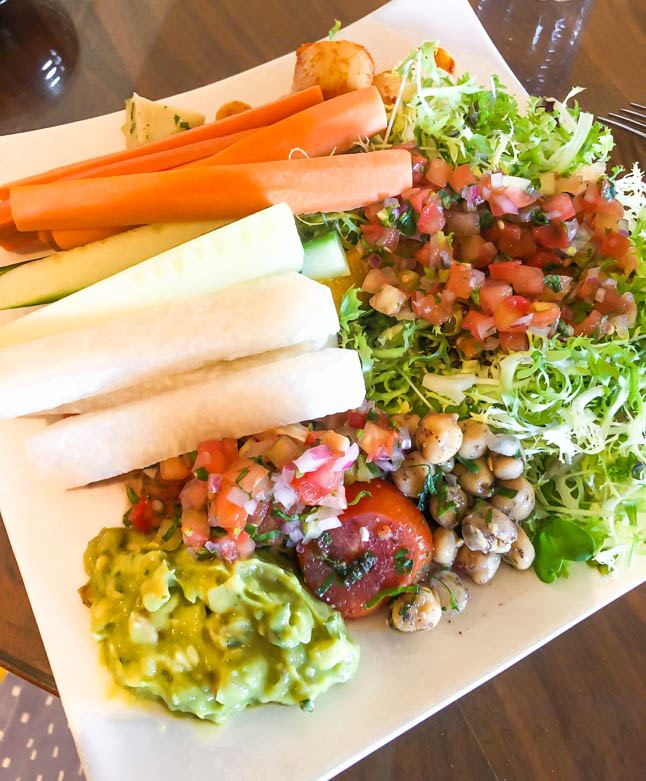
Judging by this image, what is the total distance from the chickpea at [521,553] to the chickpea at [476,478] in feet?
0.52

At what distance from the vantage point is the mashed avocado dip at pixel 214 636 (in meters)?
1.47

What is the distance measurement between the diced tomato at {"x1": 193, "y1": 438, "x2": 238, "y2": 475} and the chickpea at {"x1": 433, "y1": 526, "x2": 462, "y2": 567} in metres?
0.65

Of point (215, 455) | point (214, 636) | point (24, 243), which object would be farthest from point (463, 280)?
point (24, 243)

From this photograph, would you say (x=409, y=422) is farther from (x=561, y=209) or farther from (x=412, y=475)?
(x=561, y=209)

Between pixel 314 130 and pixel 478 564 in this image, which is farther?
pixel 314 130

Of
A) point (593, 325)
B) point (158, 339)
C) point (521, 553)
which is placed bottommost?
point (521, 553)

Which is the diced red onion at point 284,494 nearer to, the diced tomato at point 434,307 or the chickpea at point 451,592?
the chickpea at point 451,592

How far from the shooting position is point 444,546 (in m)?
1.76

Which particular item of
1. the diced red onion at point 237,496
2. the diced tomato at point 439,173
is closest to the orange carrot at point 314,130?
the diced tomato at point 439,173

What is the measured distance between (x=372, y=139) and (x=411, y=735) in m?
2.02

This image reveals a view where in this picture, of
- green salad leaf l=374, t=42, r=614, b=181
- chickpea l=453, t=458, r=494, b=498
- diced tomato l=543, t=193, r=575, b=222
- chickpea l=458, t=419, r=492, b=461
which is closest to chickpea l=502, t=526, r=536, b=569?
chickpea l=453, t=458, r=494, b=498

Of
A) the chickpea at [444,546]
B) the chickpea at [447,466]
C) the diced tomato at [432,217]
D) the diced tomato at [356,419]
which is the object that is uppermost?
the diced tomato at [432,217]

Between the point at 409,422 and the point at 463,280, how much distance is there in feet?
1.53

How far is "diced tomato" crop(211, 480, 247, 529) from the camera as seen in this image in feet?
5.01
